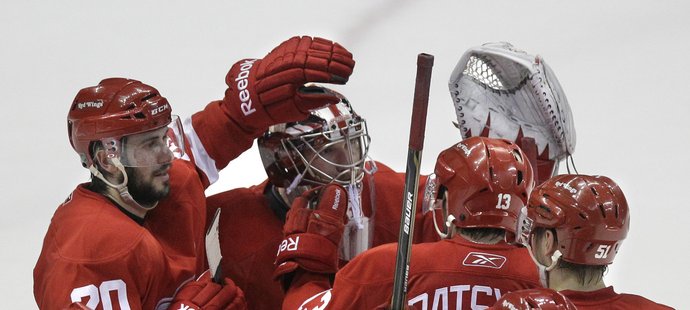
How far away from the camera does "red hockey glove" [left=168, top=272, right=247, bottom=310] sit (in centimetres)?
296

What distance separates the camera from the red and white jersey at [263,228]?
132 inches

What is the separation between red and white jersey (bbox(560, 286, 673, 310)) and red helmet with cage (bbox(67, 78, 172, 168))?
109cm

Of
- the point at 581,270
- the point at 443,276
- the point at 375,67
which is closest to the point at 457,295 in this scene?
the point at 443,276

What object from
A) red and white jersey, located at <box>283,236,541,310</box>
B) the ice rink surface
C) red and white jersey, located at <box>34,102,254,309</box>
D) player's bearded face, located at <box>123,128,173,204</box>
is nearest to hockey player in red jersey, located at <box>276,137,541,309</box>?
red and white jersey, located at <box>283,236,541,310</box>

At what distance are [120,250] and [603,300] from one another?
1070 millimetres

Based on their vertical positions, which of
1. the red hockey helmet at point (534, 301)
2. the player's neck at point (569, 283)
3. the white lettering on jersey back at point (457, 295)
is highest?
the red hockey helmet at point (534, 301)

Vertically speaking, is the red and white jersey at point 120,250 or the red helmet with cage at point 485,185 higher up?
the red helmet with cage at point 485,185

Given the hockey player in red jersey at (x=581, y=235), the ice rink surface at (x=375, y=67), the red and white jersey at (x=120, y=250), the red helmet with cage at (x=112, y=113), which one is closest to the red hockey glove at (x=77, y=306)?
the red and white jersey at (x=120, y=250)

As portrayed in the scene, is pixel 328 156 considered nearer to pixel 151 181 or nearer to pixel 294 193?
pixel 294 193

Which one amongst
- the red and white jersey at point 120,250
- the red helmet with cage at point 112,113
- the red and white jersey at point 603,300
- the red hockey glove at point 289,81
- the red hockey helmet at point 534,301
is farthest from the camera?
the red hockey glove at point 289,81

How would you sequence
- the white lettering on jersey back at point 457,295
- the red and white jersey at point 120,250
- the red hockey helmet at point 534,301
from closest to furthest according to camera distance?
the red hockey helmet at point 534,301 < the white lettering on jersey back at point 457,295 < the red and white jersey at point 120,250

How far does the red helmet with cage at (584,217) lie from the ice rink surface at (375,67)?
1.71 metres

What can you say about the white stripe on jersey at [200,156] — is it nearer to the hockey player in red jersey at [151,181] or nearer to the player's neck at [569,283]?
the hockey player in red jersey at [151,181]

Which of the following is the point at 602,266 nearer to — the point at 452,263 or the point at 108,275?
the point at 452,263
